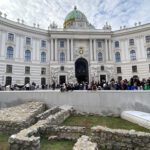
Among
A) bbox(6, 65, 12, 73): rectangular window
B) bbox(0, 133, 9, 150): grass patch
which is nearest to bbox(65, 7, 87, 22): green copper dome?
bbox(6, 65, 12, 73): rectangular window

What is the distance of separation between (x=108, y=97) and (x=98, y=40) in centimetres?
3538

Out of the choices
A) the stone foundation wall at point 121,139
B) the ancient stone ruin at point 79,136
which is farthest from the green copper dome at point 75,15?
the stone foundation wall at point 121,139

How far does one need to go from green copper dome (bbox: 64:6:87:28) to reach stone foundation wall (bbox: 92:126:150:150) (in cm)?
5438

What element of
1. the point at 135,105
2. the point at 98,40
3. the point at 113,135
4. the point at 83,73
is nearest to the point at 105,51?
the point at 98,40

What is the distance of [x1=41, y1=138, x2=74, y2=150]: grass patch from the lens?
9.52 meters

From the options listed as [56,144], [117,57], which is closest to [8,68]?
[117,57]

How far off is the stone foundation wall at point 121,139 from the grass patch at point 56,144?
5.27 feet

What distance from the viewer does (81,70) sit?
5094cm

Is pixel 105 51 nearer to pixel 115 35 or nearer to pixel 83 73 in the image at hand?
pixel 115 35

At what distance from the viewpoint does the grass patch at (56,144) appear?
9.52 metres

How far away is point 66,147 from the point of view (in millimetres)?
9664

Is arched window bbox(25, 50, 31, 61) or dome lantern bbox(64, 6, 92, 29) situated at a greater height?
dome lantern bbox(64, 6, 92, 29)

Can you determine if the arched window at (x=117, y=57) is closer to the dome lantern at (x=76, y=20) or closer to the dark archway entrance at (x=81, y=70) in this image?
the dark archway entrance at (x=81, y=70)

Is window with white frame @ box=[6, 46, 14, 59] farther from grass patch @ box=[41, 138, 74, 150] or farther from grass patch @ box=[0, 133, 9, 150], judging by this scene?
grass patch @ box=[41, 138, 74, 150]
